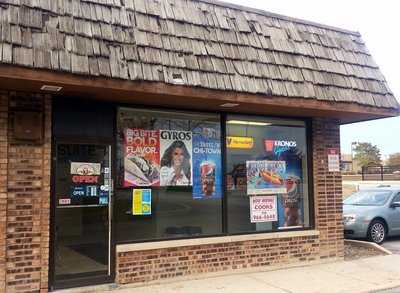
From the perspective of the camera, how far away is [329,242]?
9.67m

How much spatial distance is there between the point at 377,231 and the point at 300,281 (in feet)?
18.0

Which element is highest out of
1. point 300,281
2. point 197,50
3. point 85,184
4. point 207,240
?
point 197,50

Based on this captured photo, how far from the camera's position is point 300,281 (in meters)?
8.01

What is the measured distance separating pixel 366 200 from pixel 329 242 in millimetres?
4696

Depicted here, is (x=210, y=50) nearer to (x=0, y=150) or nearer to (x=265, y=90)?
(x=265, y=90)

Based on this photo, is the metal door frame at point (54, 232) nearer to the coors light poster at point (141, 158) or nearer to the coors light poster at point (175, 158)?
the coors light poster at point (141, 158)

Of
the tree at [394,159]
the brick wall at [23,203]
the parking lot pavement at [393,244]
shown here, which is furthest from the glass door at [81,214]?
the tree at [394,159]

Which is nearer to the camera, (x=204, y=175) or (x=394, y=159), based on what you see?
(x=204, y=175)

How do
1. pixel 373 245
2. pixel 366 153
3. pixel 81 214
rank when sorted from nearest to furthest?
Result: pixel 81 214, pixel 373 245, pixel 366 153

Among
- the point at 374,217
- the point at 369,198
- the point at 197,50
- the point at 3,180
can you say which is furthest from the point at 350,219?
the point at 3,180

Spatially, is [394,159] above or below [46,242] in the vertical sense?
above

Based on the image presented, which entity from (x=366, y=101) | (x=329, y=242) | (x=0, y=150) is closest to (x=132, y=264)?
(x=0, y=150)

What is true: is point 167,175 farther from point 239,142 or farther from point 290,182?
point 290,182

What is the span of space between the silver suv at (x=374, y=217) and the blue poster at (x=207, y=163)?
532cm
